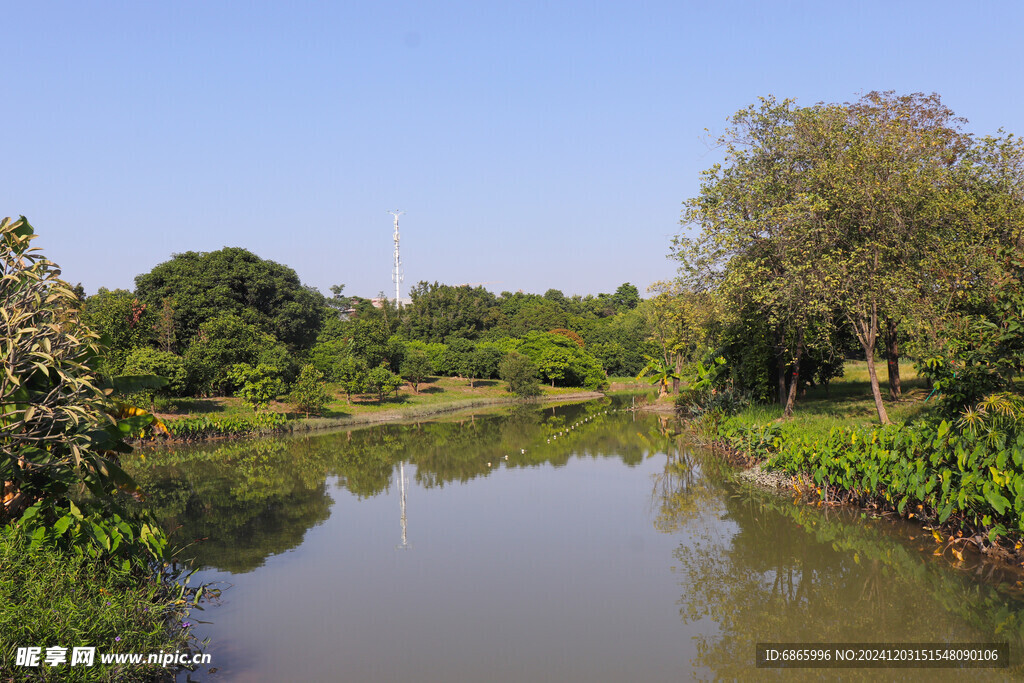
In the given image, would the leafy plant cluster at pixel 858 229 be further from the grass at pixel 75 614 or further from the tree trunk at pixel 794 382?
the grass at pixel 75 614

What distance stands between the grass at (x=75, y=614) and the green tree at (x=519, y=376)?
A: 4760 cm

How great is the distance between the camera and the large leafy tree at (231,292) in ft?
146

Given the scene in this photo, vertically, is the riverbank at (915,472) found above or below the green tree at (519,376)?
below

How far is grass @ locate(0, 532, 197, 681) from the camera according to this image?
6.73 meters

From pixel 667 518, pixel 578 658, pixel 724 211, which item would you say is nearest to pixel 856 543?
pixel 667 518

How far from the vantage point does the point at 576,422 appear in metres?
39.1

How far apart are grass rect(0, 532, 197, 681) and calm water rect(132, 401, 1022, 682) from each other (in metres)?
0.82

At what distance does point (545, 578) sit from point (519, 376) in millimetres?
43841

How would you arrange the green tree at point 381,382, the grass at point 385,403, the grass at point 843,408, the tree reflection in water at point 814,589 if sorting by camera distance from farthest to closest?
the green tree at point 381,382
the grass at point 385,403
the grass at point 843,408
the tree reflection in water at point 814,589

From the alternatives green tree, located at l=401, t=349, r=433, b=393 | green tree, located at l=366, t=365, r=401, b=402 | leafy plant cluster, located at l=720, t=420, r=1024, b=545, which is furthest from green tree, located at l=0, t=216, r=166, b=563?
green tree, located at l=401, t=349, r=433, b=393

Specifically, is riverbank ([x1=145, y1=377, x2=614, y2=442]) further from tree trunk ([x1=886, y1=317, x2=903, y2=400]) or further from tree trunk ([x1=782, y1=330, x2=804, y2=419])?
Result: tree trunk ([x1=886, y1=317, x2=903, y2=400])

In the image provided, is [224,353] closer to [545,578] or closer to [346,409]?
[346,409]

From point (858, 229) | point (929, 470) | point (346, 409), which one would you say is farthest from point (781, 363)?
point (346, 409)

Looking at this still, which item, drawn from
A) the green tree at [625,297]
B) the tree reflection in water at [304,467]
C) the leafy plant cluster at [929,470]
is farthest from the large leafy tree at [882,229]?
the green tree at [625,297]
